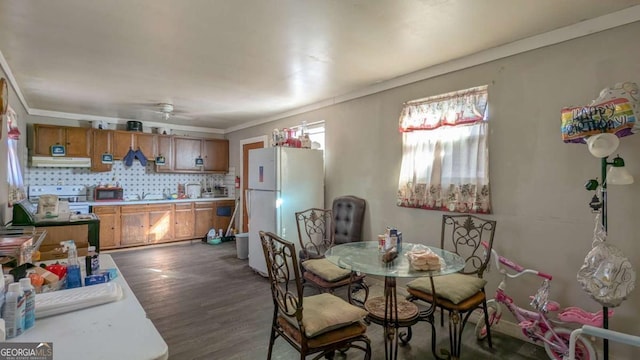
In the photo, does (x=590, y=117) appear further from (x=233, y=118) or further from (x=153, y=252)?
(x=153, y=252)

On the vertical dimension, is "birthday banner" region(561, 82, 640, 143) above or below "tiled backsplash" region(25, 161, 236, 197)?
above

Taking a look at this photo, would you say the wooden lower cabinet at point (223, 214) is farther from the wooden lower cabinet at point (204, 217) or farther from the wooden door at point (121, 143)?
the wooden door at point (121, 143)

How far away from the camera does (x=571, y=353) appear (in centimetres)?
139

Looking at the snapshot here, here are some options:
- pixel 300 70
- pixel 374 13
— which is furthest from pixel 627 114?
pixel 300 70

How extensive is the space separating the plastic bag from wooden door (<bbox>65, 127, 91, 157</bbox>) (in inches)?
268

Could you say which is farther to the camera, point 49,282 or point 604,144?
point 604,144

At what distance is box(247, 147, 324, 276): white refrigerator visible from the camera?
4.07 metres

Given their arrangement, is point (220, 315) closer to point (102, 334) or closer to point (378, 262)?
point (378, 262)

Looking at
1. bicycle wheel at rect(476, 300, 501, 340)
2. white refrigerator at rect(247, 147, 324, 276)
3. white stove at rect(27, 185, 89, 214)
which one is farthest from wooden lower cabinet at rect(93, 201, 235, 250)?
Result: bicycle wheel at rect(476, 300, 501, 340)

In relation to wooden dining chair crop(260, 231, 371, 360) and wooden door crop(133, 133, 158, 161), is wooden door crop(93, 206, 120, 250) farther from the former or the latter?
wooden dining chair crop(260, 231, 371, 360)

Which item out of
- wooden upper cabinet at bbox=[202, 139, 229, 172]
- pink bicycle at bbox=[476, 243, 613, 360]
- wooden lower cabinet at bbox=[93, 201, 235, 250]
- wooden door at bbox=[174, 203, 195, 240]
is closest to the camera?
pink bicycle at bbox=[476, 243, 613, 360]

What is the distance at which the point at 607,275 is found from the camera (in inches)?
74.9

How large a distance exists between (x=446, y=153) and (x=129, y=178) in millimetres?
5859

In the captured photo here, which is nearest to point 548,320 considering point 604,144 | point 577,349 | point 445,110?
point 577,349
